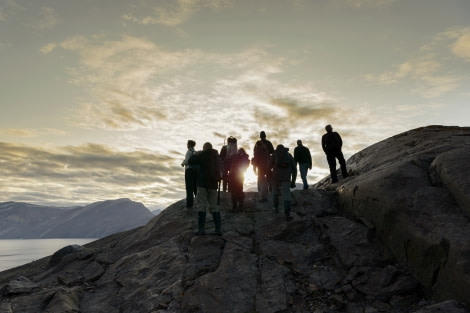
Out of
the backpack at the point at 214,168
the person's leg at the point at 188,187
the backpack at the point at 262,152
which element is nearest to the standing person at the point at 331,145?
the backpack at the point at 262,152

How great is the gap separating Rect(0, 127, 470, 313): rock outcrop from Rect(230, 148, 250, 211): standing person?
1.41 metres

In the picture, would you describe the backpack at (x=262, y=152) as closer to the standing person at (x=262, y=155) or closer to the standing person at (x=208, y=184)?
the standing person at (x=262, y=155)

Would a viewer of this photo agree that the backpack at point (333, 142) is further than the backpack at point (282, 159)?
Yes

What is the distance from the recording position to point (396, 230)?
1002 centimetres

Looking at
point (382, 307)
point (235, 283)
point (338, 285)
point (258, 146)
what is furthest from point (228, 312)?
point (258, 146)

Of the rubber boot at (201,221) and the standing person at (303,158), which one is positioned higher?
the standing person at (303,158)

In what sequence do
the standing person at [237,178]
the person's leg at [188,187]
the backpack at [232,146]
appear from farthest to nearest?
1. the backpack at [232,146]
2. the standing person at [237,178]
3. the person's leg at [188,187]

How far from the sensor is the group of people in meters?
12.5

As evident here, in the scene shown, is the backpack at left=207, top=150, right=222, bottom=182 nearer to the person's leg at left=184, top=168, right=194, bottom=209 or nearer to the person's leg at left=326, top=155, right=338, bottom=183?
the person's leg at left=184, top=168, right=194, bottom=209

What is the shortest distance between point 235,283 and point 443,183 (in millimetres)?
7748

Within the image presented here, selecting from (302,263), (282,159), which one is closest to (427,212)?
(302,263)

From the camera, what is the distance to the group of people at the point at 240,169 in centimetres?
1254

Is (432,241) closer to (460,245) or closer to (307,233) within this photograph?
(460,245)

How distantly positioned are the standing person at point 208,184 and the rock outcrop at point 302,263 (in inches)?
44.4
